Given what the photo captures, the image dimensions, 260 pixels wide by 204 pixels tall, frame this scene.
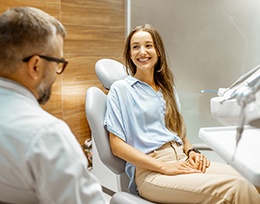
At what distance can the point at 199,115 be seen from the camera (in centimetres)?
283

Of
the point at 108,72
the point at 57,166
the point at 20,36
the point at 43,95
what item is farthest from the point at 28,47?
the point at 108,72

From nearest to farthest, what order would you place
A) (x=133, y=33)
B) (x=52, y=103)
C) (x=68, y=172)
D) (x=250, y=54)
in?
1. (x=68, y=172)
2. (x=133, y=33)
3. (x=52, y=103)
4. (x=250, y=54)

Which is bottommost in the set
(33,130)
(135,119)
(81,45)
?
(135,119)

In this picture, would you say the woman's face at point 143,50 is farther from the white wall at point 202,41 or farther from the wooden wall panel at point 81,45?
the white wall at point 202,41

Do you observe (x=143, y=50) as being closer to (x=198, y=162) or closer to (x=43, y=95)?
(x=198, y=162)

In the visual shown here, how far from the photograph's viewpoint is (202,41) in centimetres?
271

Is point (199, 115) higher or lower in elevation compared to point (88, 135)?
higher

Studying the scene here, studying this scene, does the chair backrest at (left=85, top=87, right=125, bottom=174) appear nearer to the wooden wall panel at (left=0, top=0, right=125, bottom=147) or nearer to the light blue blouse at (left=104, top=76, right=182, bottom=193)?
the light blue blouse at (left=104, top=76, right=182, bottom=193)

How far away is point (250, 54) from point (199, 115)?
0.68 m

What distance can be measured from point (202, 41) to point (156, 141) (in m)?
1.41

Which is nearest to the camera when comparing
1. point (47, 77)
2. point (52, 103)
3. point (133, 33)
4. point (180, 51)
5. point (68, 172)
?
point (68, 172)

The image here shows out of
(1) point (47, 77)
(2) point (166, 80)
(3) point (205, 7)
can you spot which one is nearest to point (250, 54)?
(3) point (205, 7)

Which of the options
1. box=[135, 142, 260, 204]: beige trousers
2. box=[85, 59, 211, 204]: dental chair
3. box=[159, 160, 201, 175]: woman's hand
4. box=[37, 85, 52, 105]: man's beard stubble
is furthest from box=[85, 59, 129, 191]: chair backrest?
box=[37, 85, 52, 105]: man's beard stubble

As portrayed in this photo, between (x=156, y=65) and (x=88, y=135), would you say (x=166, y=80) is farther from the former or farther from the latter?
(x=88, y=135)
